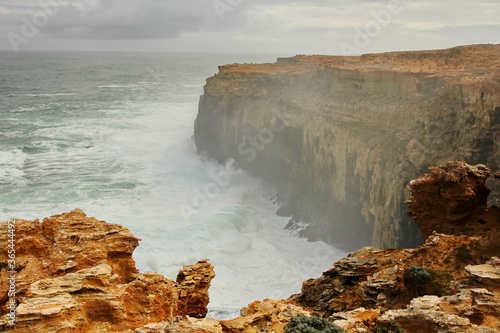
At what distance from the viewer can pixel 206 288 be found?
41.3 ft

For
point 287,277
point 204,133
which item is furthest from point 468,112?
point 204,133

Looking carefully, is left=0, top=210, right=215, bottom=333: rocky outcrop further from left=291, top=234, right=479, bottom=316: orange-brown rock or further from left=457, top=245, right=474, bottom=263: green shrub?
left=457, top=245, right=474, bottom=263: green shrub

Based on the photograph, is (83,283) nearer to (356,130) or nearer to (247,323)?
(247,323)

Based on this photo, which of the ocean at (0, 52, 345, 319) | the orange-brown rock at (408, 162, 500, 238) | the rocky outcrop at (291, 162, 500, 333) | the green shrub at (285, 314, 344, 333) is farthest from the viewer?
the ocean at (0, 52, 345, 319)

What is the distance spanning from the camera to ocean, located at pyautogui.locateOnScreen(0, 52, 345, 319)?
26281 millimetres

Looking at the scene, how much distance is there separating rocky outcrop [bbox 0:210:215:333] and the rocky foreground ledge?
0.08 feet

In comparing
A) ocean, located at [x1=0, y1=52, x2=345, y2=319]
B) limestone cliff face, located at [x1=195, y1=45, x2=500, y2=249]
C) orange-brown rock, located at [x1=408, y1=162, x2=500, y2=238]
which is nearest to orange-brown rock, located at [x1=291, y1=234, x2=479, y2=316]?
orange-brown rock, located at [x1=408, y1=162, x2=500, y2=238]

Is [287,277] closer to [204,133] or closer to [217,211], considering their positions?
[217,211]

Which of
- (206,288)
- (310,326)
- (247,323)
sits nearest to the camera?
(310,326)

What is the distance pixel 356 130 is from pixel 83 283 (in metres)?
21.9

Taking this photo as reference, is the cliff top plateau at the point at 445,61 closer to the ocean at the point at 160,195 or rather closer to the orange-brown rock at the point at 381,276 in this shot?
the ocean at the point at 160,195

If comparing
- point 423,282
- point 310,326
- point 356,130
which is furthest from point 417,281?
Result: point 356,130

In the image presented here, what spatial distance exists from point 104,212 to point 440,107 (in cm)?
2299

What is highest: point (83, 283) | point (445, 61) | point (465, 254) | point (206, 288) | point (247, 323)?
point (445, 61)
